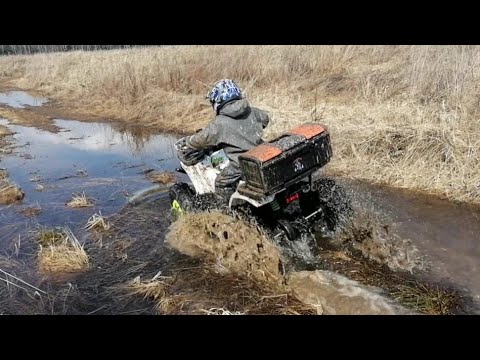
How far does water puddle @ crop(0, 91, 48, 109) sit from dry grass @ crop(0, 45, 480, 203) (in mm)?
974

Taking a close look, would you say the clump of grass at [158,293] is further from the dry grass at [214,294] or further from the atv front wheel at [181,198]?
the atv front wheel at [181,198]

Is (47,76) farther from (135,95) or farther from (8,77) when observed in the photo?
(135,95)

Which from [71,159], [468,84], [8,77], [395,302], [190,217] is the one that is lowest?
[8,77]

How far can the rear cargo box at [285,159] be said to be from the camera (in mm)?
4309

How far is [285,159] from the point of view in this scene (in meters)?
4.35

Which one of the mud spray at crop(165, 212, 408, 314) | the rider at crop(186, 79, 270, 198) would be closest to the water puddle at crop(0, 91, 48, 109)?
the mud spray at crop(165, 212, 408, 314)

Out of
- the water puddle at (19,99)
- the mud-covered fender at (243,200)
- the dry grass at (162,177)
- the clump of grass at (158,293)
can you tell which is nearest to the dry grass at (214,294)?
the clump of grass at (158,293)

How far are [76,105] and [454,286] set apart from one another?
1684 cm

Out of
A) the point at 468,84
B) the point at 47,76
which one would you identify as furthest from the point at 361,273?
the point at 47,76

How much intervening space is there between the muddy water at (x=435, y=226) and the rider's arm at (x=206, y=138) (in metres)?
2.27

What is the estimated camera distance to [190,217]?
6066mm

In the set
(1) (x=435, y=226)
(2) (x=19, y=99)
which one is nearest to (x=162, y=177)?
(1) (x=435, y=226)

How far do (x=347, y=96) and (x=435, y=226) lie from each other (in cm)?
619

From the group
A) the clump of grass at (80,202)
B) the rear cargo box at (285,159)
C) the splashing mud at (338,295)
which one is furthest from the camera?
the clump of grass at (80,202)
